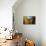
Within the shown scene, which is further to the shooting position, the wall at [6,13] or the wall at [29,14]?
the wall at [29,14]

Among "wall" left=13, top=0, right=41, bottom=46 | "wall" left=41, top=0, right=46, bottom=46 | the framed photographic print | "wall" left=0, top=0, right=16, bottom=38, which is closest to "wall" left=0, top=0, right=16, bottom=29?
"wall" left=0, top=0, right=16, bottom=38

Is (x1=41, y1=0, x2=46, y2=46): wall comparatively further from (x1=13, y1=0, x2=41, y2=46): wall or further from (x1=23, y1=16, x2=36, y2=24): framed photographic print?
(x1=23, y1=16, x2=36, y2=24): framed photographic print

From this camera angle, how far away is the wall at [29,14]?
4.92 meters

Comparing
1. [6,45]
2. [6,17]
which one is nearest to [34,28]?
[6,17]

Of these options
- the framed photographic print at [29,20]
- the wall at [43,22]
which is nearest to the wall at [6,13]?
the framed photographic print at [29,20]

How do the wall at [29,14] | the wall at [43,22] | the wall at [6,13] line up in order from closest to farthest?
the wall at [6,13] → the wall at [43,22] → the wall at [29,14]

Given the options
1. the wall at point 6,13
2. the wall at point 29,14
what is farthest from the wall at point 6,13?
the wall at point 29,14

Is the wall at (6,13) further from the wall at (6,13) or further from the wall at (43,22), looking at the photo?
the wall at (43,22)

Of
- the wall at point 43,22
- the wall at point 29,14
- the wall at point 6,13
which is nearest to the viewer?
the wall at point 6,13

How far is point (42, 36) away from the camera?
478 cm

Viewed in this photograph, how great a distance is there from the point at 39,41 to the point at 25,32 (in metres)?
0.76

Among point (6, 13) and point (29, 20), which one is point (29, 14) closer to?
point (29, 20)

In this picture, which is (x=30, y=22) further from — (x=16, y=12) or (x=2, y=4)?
(x=2, y=4)

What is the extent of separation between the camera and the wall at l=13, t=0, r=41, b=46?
4922mm
